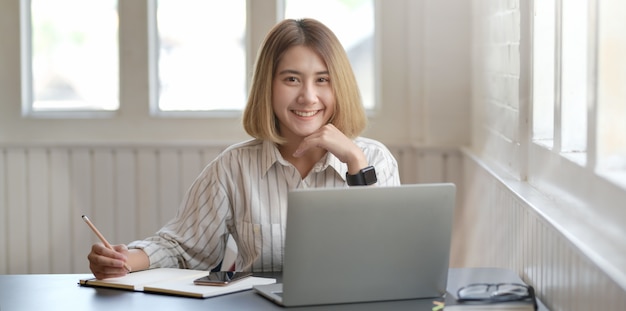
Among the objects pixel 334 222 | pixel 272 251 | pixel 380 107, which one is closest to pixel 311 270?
pixel 334 222

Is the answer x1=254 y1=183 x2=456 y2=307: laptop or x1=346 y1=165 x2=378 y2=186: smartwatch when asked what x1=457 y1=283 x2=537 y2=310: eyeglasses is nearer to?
x1=254 y1=183 x2=456 y2=307: laptop

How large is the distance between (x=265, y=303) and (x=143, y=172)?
250cm

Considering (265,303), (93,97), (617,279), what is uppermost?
(93,97)

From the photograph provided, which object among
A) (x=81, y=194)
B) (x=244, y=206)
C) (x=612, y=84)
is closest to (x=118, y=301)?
(x=244, y=206)

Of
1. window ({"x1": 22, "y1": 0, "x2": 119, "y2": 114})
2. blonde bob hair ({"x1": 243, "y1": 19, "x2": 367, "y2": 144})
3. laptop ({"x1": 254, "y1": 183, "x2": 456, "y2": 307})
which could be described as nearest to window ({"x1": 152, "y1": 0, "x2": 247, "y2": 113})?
window ({"x1": 22, "y1": 0, "x2": 119, "y2": 114})

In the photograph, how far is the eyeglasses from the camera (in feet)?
5.69

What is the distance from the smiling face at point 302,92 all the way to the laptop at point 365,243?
2.27 feet

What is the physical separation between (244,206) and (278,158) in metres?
0.15

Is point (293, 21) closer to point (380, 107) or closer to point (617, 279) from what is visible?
point (617, 279)

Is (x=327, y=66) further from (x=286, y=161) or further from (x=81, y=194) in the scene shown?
(x=81, y=194)

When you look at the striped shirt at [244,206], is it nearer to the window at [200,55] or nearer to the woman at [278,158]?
the woman at [278,158]

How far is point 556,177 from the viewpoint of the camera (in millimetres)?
2092

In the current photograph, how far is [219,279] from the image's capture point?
191 cm

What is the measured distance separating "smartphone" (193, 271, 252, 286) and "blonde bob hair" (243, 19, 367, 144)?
51 centimetres
